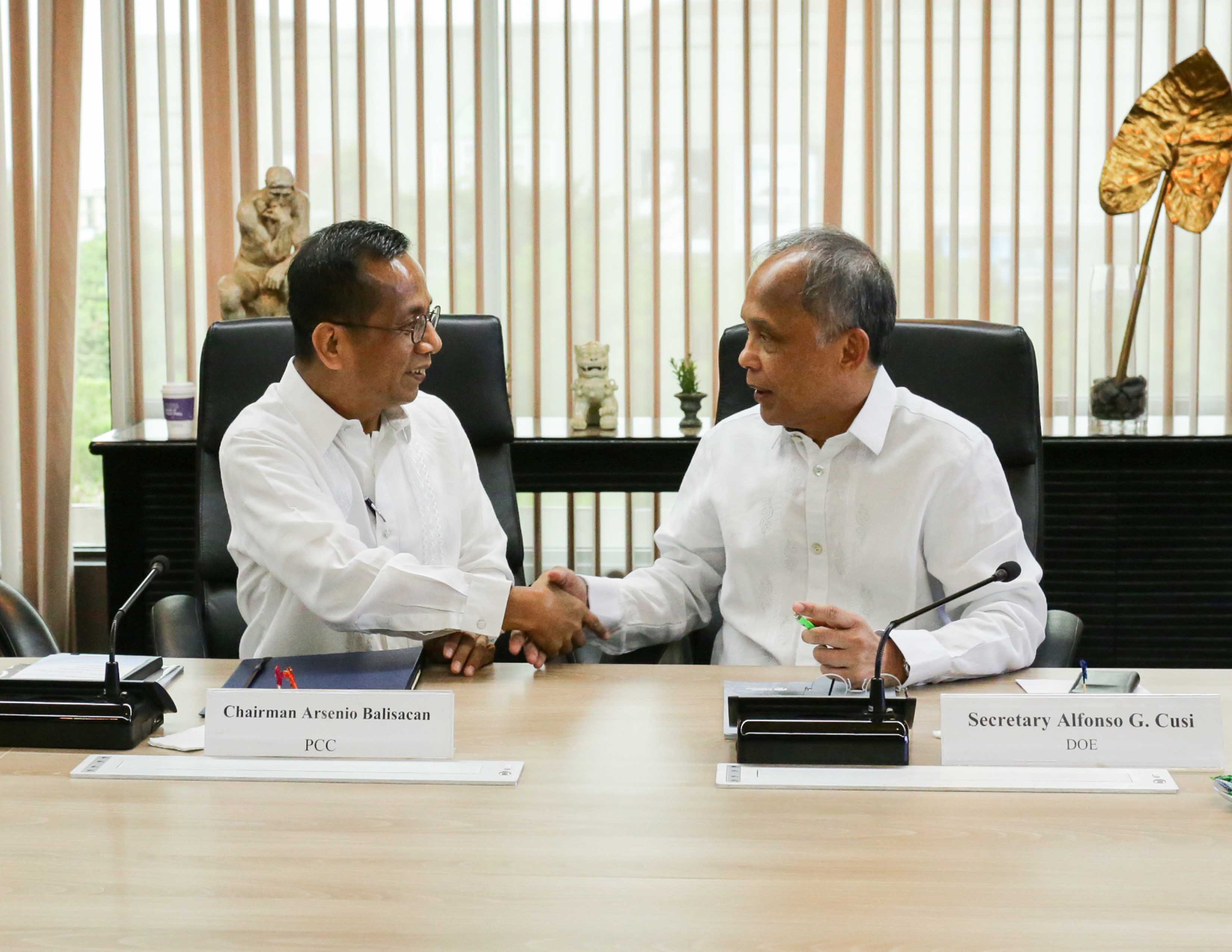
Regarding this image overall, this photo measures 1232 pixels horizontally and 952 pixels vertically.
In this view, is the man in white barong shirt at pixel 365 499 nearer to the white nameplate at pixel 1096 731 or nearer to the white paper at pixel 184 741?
the white paper at pixel 184 741

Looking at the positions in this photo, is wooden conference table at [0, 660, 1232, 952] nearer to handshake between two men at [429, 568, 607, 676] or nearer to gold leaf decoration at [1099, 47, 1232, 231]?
handshake between two men at [429, 568, 607, 676]

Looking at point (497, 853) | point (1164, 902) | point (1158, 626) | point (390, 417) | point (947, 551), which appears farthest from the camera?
point (1158, 626)

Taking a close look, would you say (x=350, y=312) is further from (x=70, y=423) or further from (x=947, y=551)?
(x=70, y=423)

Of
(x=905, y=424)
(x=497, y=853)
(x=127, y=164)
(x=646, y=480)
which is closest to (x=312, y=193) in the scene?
(x=127, y=164)

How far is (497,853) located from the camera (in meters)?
1.14

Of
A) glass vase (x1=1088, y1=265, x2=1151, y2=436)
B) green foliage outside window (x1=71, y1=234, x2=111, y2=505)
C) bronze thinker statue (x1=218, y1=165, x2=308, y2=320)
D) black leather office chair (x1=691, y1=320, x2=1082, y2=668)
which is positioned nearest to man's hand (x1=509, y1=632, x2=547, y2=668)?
black leather office chair (x1=691, y1=320, x2=1082, y2=668)

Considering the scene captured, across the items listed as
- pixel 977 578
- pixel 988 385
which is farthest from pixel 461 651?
pixel 988 385

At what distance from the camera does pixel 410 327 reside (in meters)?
1.97

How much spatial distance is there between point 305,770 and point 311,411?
743 mm

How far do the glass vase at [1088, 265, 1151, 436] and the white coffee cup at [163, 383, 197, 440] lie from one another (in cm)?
220

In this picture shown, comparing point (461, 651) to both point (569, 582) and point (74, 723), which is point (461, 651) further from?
point (74, 723)

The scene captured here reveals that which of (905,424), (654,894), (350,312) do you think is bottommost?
(654,894)

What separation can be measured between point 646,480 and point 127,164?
5.67 ft

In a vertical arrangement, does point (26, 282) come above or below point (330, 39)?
below
